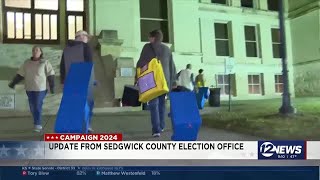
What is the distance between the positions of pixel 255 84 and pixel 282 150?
287mm

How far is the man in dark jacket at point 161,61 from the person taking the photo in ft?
6.08

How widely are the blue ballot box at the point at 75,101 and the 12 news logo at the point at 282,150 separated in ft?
2.30

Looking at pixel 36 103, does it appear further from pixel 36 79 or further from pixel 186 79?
pixel 186 79

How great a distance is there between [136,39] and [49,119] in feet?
1.56

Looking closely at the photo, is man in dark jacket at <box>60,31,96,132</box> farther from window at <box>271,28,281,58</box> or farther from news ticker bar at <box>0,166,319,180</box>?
window at <box>271,28,281,58</box>

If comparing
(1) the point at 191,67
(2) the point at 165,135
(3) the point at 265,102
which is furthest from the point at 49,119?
(3) the point at 265,102

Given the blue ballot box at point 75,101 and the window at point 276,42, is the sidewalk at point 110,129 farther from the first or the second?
the window at point 276,42

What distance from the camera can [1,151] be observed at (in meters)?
1.75

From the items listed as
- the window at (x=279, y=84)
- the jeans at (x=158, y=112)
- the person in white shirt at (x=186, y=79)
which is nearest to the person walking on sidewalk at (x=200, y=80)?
the person in white shirt at (x=186, y=79)

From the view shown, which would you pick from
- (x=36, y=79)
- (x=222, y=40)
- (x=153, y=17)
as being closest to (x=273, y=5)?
(x=222, y=40)

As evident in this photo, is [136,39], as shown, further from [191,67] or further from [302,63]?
[302,63]

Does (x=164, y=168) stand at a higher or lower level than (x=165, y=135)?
lower

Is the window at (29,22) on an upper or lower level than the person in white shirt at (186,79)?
upper

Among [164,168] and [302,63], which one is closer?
[164,168]
